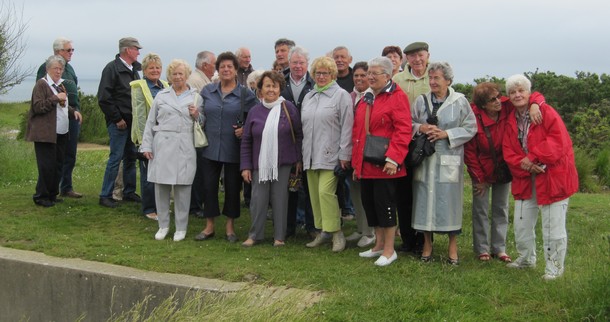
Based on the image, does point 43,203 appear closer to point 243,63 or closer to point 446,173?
point 243,63

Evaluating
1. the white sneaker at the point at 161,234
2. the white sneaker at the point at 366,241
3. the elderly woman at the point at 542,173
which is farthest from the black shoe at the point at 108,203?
the elderly woman at the point at 542,173

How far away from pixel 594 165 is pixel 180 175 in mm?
8917

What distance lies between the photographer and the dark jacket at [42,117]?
8953 millimetres

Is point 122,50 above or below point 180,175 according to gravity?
above

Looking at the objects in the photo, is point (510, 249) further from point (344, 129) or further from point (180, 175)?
point (180, 175)

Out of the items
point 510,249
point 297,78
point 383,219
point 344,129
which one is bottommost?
point 510,249

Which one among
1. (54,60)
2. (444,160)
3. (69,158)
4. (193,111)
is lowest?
(69,158)

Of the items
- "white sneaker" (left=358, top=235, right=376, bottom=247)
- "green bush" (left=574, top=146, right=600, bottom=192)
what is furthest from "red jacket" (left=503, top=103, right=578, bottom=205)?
"green bush" (left=574, top=146, right=600, bottom=192)

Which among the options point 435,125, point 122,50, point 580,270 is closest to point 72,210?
point 122,50

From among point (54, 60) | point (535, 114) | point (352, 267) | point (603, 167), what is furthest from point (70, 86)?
point (603, 167)

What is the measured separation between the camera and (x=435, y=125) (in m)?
6.67

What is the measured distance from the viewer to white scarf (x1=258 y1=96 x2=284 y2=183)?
7469mm

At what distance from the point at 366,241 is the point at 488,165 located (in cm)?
163

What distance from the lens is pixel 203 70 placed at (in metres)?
9.06
